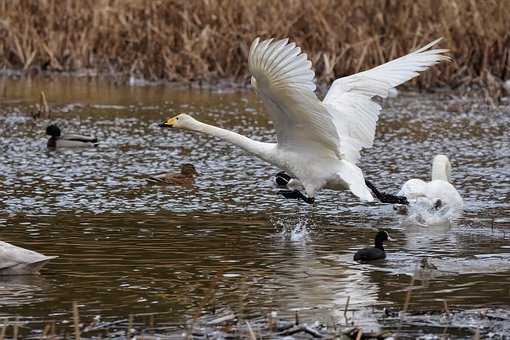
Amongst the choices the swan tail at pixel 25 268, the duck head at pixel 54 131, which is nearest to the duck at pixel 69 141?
the duck head at pixel 54 131

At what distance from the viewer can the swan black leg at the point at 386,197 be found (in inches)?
406

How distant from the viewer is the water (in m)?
7.29

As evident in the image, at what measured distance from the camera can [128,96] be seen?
1961 centimetres

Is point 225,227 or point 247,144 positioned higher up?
point 247,144

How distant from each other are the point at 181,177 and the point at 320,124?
9.32 ft

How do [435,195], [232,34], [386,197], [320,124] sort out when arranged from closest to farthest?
[320,124] → [386,197] → [435,195] → [232,34]

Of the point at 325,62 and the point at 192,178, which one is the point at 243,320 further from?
the point at 325,62

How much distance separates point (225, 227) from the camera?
985 centimetres

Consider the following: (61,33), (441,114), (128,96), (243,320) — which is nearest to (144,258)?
(243,320)

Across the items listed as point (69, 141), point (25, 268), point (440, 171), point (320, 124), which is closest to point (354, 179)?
point (320, 124)

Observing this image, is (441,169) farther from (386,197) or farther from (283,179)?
(283,179)

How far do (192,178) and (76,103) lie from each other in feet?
22.6

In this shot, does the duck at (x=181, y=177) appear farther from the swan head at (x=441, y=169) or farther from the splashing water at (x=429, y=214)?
the splashing water at (x=429, y=214)

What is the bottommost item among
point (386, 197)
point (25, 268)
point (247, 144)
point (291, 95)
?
point (25, 268)
